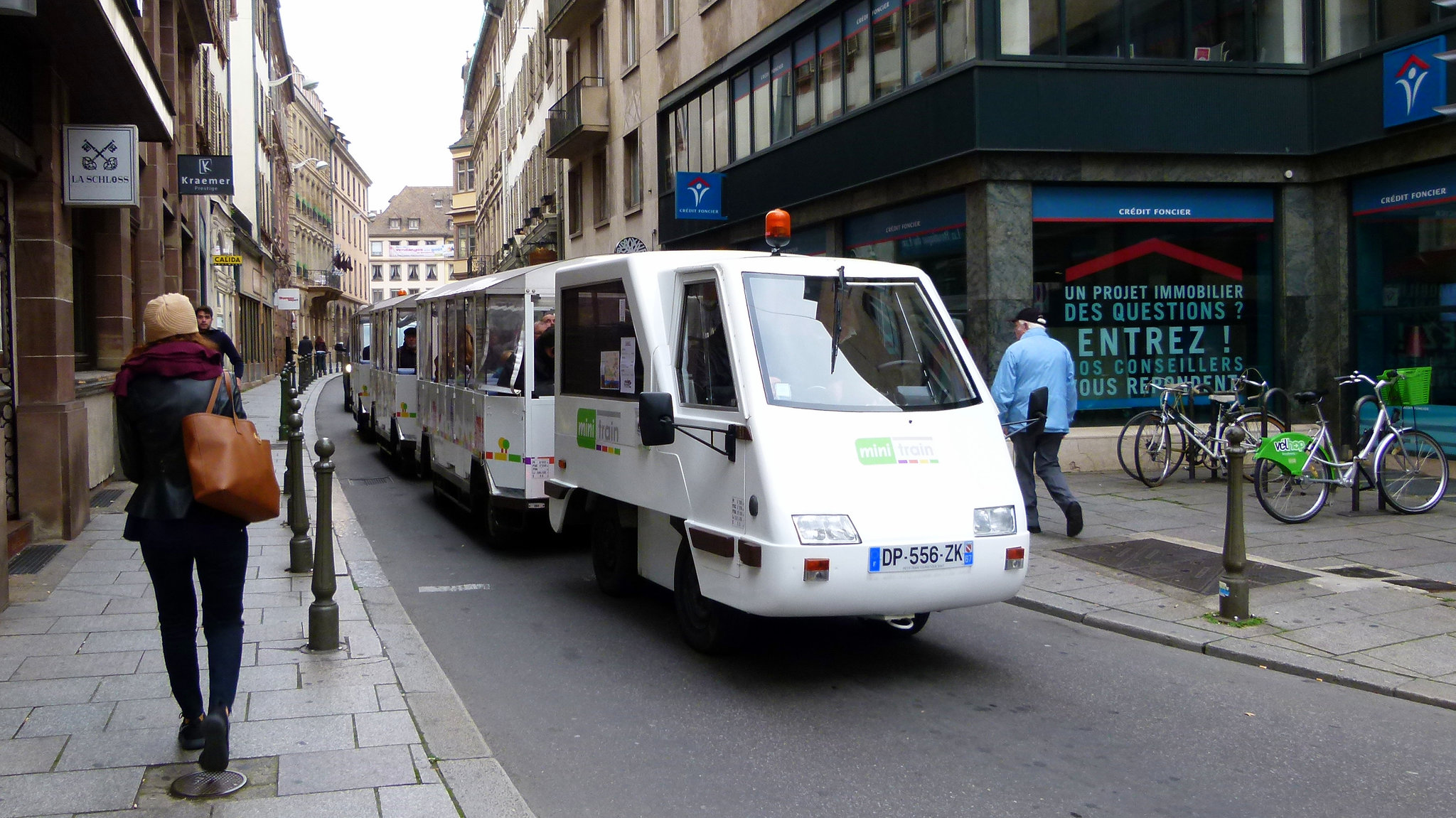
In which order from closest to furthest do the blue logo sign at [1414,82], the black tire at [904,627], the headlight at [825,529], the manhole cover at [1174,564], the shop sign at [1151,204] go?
the headlight at [825,529] < the black tire at [904,627] < the manhole cover at [1174,564] < the blue logo sign at [1414,82] < the shop sign at [1151,204]

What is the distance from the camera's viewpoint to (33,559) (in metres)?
8.84

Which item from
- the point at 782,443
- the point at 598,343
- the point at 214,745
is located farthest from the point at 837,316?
the point at 214,745

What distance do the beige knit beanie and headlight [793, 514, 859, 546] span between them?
109 inches


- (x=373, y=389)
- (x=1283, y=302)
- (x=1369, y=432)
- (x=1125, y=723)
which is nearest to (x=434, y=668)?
(x=1125, y=723)

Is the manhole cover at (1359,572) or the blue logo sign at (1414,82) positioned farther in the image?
the blue logo sign at (1414,82)

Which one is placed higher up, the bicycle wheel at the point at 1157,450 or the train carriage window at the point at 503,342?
the train carriage window at the point at 503,342

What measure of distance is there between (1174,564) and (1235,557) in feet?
5.29

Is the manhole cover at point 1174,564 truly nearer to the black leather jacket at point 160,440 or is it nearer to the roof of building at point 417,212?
the black leather jacket at point 160,440

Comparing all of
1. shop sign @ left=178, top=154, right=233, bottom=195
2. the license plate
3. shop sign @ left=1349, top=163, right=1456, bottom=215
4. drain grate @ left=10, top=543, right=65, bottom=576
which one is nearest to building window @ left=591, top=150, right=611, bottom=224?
shop sign @ left=178, top=154, right=233, bottom=195

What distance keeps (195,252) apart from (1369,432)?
19.2 meters

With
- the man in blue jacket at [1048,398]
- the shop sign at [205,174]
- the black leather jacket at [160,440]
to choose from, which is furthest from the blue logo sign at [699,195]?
the black leather jacket at [160,440]

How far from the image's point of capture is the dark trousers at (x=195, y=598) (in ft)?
14.4

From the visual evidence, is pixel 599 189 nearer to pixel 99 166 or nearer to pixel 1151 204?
pixel 1151 204

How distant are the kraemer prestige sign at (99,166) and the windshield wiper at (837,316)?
6.95 metres
